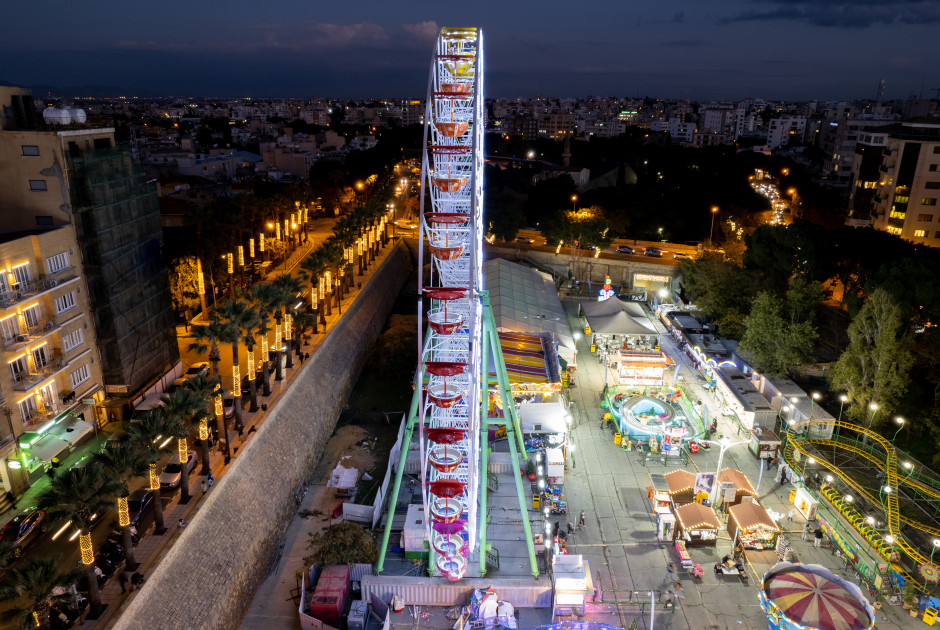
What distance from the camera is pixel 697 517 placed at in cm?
2552

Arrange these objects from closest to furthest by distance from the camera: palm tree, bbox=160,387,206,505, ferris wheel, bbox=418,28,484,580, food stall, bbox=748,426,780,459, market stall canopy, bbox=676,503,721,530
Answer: palm tree, bbox=160,387,206,505 → ferris wheel, bbox=418,28,484,580 → market stall canopy, bbox=676,503,721,530 → food stall, bbox=748,426,780,459

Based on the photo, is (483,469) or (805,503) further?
(805,503)

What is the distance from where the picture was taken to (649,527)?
87.6 ft

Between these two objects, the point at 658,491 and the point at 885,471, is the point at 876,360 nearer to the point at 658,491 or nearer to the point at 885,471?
the point at 885,471

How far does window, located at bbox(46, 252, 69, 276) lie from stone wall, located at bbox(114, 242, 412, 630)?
1153 centimetres

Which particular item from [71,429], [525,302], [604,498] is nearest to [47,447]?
[71,429]

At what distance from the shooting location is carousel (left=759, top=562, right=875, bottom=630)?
1909 centimetres

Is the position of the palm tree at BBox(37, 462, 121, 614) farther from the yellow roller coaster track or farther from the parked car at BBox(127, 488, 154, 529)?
the yellow roller coaster track

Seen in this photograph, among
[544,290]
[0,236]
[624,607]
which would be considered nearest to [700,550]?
[624,607]

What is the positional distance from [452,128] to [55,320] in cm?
1988

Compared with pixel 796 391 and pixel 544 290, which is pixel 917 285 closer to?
pixel 796 391

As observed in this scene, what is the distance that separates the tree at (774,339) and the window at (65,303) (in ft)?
124

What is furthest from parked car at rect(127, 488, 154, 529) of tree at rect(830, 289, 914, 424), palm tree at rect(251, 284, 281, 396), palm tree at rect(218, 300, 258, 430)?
tree at rect(830, 289, 914, 424)

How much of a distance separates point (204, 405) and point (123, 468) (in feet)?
15.0
